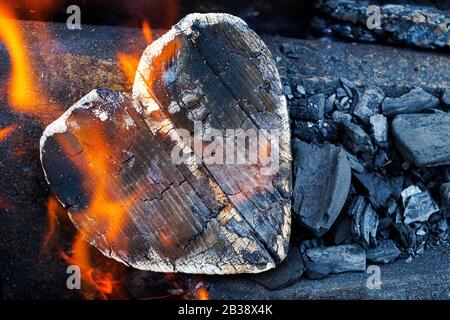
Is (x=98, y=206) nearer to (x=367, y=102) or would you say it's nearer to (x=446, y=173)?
(x=367, y=102)

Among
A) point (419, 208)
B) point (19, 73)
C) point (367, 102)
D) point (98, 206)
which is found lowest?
point (419, 208)

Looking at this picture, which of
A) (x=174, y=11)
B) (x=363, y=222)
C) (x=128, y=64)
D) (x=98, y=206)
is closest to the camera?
(x=98, y=206)

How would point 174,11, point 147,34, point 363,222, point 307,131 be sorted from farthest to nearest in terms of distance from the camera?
point 174,11 → point 147,34 → point 307,131 → point 363,222

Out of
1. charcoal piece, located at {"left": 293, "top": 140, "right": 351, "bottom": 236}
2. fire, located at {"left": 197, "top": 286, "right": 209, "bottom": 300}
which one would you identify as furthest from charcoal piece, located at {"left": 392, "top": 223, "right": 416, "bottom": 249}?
fire, located at {"left": 197, "top": 286, "right": 209, "bottom": 300}

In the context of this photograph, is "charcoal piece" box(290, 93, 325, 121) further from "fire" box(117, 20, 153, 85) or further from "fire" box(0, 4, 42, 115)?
"fire" box(0, 4, 42, 115)

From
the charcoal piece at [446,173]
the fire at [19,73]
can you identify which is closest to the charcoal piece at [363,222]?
the charcoal piece at [446,173]

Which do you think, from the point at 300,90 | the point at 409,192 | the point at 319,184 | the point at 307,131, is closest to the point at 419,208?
the point at 409,192

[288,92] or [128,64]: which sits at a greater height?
[128,64]
